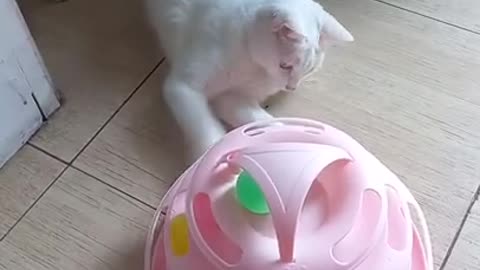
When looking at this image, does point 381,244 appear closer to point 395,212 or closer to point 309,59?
point 395,212

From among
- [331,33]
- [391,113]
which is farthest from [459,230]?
[331,33]

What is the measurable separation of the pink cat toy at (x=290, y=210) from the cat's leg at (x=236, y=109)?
201mm

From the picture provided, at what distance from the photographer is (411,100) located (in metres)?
1.25

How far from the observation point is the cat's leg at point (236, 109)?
46.9 inches

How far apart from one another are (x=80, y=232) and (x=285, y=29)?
0.42 metres

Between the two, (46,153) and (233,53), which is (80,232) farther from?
(233,53)

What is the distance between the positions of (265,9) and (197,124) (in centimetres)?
20

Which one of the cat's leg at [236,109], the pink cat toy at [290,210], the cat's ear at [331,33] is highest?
the cat's ear at [331,33]

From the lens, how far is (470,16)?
135 cm

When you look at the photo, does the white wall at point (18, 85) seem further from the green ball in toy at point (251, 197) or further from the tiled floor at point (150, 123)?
the green ball in toy at point (251, 197)

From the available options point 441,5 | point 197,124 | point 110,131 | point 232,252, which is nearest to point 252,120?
point 197,124

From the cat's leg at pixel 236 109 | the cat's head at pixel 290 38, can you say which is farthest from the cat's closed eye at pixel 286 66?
the cat's leg at pixel 236 109

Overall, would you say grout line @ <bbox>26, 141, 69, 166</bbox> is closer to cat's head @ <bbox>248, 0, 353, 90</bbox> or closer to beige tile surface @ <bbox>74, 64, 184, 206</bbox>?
beige tile surface @ <bbox>74, 64, 184, 206</bbox>

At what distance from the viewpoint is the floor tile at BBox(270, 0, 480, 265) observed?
1.15 meters
